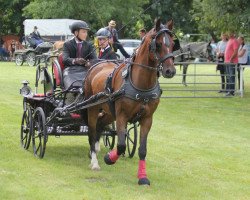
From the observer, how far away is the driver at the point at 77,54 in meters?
11.0

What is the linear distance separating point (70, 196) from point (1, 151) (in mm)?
3519

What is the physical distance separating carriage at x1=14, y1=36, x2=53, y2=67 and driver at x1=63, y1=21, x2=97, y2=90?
27584 millimetres

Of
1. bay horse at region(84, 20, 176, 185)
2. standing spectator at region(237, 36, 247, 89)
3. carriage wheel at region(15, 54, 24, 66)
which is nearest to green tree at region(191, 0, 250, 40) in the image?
standing spectator at region(237, 36, 247, 89)

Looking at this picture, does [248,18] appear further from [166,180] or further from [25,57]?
[25,57]

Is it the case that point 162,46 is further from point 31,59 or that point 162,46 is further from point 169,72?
point 31,59

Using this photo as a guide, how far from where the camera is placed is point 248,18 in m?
20.3

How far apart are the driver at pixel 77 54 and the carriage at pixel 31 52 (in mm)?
27584

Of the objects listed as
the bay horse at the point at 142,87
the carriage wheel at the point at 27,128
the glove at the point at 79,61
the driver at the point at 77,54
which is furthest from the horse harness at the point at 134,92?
the carriage wheel at the point at 27,128

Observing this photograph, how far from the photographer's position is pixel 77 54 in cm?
1132

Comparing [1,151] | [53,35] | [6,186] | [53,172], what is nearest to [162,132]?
[1,151]

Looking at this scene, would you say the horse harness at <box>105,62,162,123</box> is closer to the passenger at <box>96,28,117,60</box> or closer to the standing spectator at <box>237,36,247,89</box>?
the passenger at <box>96,28,117,60</box>

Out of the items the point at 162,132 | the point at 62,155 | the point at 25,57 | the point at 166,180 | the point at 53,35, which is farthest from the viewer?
the point at 53,35

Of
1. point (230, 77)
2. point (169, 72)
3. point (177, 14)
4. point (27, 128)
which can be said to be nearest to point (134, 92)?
point (169, 72)

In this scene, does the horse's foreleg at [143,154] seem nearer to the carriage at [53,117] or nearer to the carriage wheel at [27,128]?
the carriage at [53,117]
